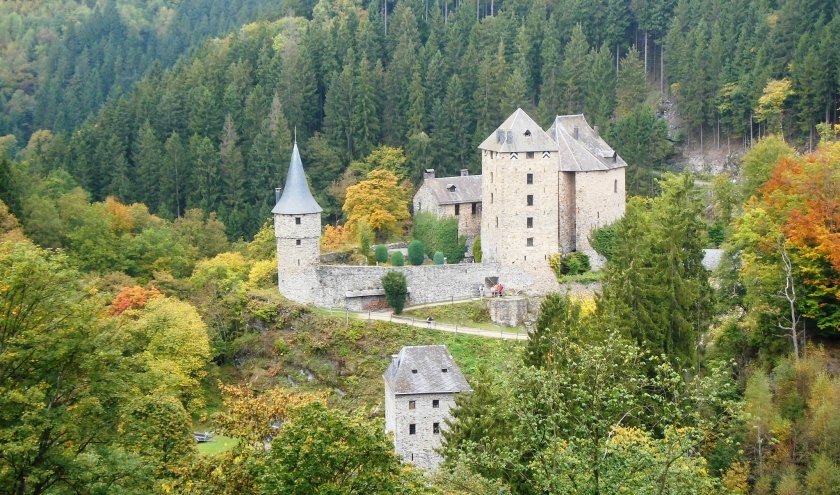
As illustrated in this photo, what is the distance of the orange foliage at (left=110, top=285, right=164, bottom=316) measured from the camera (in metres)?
53.0

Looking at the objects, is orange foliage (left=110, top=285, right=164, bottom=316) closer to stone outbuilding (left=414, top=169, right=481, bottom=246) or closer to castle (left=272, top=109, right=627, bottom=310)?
castle (left=272, top=109, right=627, bottom=310)

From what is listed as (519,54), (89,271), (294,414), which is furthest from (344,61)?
(294,414)

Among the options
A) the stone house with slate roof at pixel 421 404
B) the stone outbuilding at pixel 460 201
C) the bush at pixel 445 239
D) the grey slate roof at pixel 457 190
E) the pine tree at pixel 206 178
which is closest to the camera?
the stone house with slate roof at pixel 421 404

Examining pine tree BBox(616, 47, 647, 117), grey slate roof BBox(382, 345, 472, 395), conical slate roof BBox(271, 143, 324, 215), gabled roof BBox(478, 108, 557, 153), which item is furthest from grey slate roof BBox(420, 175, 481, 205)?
pine tree BBox(616, 47, 647, 117)

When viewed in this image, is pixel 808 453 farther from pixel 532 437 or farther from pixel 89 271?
pixel 89 271

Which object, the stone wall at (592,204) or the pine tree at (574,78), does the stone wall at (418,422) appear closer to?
the stone wall at (592,204)

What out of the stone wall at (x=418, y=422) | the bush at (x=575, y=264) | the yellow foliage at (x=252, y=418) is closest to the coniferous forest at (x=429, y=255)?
the yellow foliage at (x=252, y=418)

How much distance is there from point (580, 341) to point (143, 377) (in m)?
14.8

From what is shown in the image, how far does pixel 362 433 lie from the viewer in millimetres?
24062

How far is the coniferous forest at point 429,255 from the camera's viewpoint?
24500 millimetres

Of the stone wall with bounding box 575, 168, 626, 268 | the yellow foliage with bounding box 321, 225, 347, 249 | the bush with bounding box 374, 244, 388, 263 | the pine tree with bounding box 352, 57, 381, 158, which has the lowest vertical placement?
the bush with bounding box 374, 244, 388, 263

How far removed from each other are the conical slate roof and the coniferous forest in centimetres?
378

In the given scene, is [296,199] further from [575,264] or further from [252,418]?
[252,418]

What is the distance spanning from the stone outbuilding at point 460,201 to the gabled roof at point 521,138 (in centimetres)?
674
